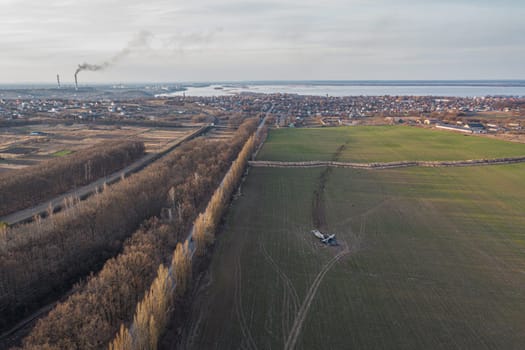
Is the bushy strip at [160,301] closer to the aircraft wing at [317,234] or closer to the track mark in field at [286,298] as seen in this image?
the track mark in field at [286,298]

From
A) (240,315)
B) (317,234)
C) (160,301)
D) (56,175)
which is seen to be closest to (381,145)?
(317,234)

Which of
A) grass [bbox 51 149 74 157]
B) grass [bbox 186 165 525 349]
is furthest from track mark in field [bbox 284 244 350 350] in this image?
grass [bbox 51 149 74 157]

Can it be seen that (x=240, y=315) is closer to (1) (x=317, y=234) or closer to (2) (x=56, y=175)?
(1) (x=317, y=234)

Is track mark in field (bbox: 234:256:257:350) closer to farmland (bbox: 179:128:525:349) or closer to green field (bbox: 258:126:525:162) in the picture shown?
farmland (bbox: 179:128:525:349)

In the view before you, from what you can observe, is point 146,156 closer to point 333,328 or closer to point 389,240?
point 389,240

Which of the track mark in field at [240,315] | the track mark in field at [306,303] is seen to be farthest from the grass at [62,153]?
the track mark in field at [306,303]

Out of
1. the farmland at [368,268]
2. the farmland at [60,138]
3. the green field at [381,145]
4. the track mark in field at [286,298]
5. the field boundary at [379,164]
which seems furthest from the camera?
the green field at [381,145]
